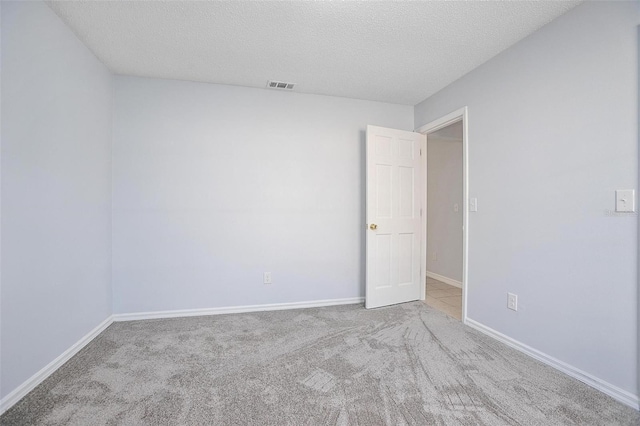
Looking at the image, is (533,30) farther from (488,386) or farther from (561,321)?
(488,386)

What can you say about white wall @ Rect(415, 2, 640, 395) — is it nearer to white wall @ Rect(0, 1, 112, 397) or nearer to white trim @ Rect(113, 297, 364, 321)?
white trim @ Rect(113, 297, 364, 321)

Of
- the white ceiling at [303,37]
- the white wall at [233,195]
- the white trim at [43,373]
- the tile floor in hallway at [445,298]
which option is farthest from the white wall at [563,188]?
the white trim at [43,373]

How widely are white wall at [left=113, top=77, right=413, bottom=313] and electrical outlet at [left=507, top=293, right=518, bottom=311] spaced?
1.51 meters

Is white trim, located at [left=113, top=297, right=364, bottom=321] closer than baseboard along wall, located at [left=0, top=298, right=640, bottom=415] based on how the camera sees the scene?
No

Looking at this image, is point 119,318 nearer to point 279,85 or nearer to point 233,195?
point 233,195

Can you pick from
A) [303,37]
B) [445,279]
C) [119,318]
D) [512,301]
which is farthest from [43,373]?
[445,279]

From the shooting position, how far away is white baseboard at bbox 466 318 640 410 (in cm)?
159

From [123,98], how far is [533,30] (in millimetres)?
3524

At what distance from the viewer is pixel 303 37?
219cm

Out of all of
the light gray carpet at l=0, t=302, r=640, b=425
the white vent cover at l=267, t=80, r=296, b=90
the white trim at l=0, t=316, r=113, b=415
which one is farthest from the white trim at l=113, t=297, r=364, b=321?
the white vent cover at l=267, t=80, r=296, b=90

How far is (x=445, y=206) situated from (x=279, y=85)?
317cm

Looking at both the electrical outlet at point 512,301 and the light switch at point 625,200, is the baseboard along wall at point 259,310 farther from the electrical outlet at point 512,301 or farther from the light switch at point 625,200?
the light switch at point 625,200

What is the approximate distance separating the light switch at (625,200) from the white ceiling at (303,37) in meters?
1.23

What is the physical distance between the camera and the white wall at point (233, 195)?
2.82m
